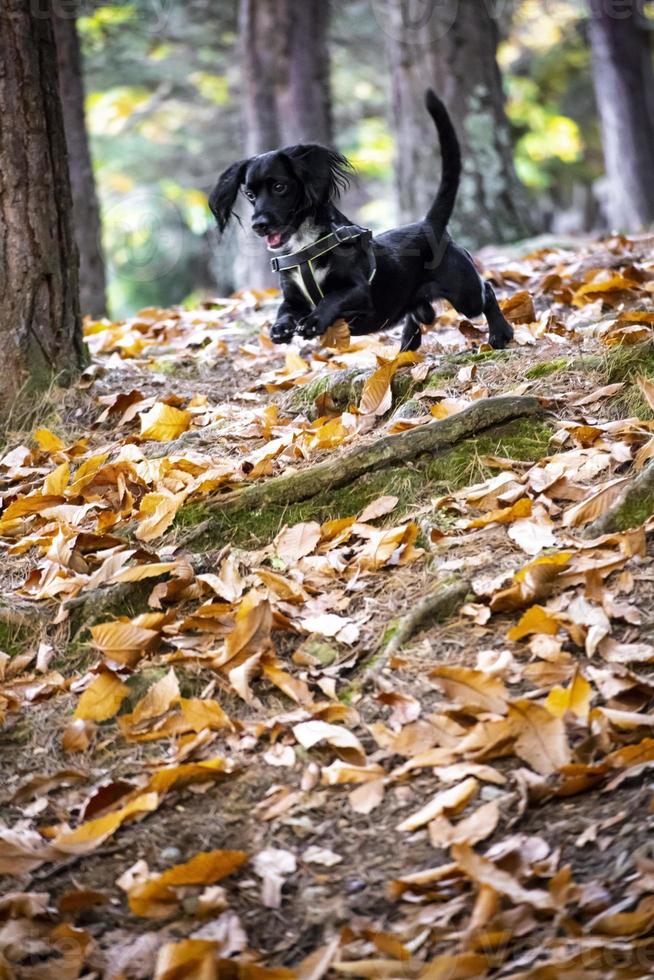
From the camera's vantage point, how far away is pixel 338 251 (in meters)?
4.66

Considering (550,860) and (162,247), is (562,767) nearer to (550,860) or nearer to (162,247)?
(550,860)

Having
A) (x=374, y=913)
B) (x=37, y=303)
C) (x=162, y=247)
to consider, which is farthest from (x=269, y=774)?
(x=162, y=247)

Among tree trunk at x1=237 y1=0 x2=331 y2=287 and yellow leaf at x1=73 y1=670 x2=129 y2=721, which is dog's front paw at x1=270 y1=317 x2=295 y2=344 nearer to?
yellow leaf at x1=73 y1=670 x2=129 y2=721

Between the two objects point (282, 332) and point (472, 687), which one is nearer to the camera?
point (472, 687)

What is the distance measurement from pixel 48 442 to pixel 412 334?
1.92 metres

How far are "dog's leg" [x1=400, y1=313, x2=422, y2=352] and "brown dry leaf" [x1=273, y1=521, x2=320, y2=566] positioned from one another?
198 cm

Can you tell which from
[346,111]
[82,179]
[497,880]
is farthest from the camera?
[346,111]

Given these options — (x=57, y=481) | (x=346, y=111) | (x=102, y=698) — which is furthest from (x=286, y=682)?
(x=346, y=111)

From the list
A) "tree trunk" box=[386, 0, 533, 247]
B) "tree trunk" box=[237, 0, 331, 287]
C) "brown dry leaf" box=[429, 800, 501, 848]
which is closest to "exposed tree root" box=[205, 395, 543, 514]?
"brown dry leaf" box=[429, 800, 501, 848]

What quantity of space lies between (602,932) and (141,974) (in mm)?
986

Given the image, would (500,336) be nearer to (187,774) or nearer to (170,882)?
(187,774)

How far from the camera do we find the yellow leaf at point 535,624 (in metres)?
2.89

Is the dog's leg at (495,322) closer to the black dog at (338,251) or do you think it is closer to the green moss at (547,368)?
the black dog at (338,251)

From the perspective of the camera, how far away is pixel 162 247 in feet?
54.1
